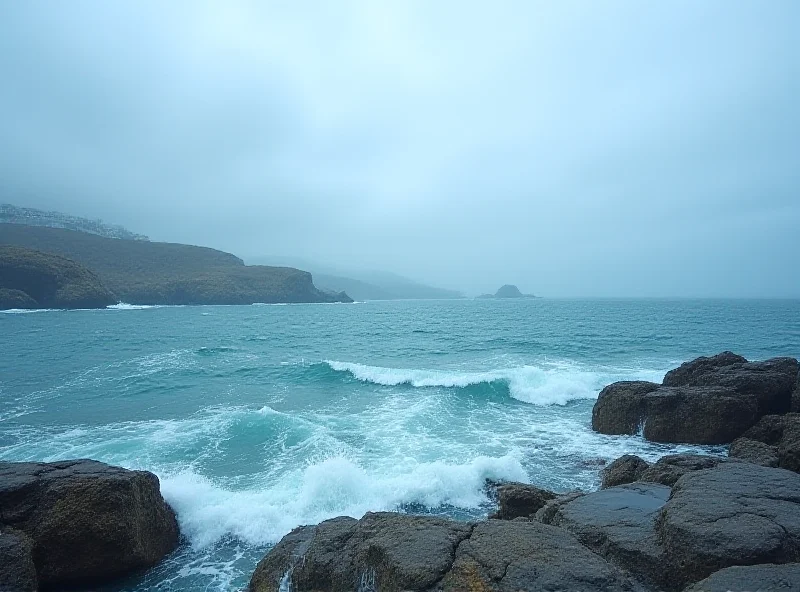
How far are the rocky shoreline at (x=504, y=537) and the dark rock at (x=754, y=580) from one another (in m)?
0.02

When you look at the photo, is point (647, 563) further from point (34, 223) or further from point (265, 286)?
point (34, 223)

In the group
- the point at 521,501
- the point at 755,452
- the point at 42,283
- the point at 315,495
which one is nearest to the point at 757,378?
the point at 755,452

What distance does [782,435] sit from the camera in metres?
11.7

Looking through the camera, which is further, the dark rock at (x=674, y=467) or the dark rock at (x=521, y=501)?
the dark rock at (x=521, y=501)

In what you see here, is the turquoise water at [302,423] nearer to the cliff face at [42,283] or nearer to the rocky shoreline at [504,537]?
the rocky shoreline at [504,537]

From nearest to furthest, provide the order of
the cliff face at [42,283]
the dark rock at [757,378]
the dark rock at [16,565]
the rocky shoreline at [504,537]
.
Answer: the rocky shoreline at [504,537], the dark rock at [16,565], the dark rock at [757,378], the cliff face at [42,283]

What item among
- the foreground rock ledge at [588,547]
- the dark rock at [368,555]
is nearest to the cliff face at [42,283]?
the dark rock at [368,555]

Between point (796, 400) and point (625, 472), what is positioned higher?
point (796, 400)

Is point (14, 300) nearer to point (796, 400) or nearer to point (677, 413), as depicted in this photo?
point (677, 413)

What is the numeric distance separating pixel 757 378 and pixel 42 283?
366ft

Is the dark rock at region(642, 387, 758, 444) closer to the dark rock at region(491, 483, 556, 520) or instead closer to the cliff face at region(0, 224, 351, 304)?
the dark rock at region(491, 483, 556, 520)

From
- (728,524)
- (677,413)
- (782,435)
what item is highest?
(728,524)

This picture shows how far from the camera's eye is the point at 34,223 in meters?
156

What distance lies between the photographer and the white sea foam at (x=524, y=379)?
72.8 feet
